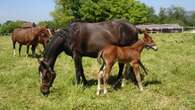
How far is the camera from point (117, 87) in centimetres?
1046

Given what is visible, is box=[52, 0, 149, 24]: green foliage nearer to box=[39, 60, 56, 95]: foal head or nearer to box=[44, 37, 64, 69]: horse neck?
box=[44, 37, 64, 69]: horse neck

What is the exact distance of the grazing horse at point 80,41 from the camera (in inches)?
377

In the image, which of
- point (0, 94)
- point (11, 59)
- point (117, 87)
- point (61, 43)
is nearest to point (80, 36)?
point (61, 43)

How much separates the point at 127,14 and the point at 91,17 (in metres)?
7.95

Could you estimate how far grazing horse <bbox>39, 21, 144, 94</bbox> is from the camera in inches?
377

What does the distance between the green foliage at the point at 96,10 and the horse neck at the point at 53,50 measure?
57.4m

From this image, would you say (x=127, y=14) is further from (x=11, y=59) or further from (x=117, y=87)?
(x=117, y=87)

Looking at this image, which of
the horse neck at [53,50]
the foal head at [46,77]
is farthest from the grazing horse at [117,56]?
the foal head at [46,77]

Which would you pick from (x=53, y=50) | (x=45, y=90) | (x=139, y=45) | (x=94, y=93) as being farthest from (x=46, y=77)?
(x=139, y=45)

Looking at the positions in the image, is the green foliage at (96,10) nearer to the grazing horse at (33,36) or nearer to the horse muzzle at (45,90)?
the grazing horse at (33,36)

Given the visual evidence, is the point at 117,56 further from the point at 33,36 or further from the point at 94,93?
the point at 33,36

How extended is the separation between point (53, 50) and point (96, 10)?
59297mm

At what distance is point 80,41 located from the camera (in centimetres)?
1014

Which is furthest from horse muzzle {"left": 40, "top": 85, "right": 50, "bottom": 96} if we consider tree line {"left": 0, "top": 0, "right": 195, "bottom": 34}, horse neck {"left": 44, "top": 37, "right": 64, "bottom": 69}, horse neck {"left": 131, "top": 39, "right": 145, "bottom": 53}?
tree line {"left": 0, "top": 0, "right": 195, "bottom": 34}
